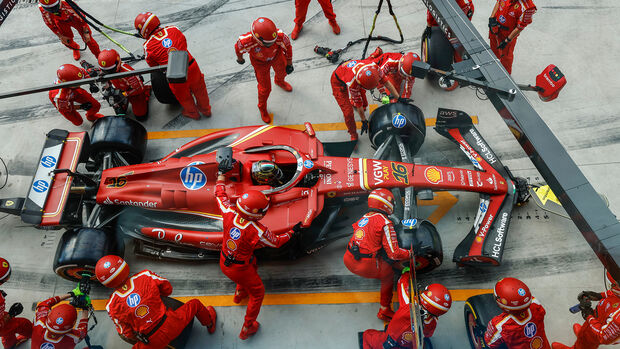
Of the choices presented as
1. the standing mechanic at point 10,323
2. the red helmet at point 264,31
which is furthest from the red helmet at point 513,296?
the standing mechanic at point 10,323

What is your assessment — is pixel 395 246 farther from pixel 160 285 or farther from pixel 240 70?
pixel 240 70

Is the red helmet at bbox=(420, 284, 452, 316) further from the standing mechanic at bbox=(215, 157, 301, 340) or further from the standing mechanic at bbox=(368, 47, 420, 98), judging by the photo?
the standing mechanic at bbox=(368, 47, 420, 98)

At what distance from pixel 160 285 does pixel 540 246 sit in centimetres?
469

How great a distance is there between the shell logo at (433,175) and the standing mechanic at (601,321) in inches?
78.0

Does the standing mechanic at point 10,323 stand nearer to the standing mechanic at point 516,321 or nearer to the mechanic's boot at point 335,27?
the standing mechanic at point 516,321

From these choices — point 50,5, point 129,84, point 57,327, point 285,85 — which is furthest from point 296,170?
point 50,5

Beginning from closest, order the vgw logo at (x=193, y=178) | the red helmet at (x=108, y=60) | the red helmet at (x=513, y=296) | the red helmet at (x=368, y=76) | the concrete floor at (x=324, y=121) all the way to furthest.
→ the red helmet at (x=513, y=296) < the concrete floor at (x=324, y=121) < the vgw logo at (x=193, y=178) < the red helmet at (x=368, y=76) < the red helmet at (x=108, y=60)

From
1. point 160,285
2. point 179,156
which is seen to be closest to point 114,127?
point 179,156

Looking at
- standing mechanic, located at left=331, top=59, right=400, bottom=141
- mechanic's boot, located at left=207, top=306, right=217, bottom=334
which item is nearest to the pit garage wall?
standing mechanic, located at left=331, top=59, right=400, bottom=141

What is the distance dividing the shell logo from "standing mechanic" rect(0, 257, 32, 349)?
16.2 ft

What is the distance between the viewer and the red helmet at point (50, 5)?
709 centimetres

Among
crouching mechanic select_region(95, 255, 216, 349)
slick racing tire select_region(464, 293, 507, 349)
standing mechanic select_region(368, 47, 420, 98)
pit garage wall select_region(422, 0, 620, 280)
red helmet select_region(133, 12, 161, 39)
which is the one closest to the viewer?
pit garage wall select_region(422, 0, 620, 280)

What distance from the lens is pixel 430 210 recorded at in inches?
248

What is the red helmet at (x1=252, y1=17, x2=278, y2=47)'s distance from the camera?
613 centimetres
